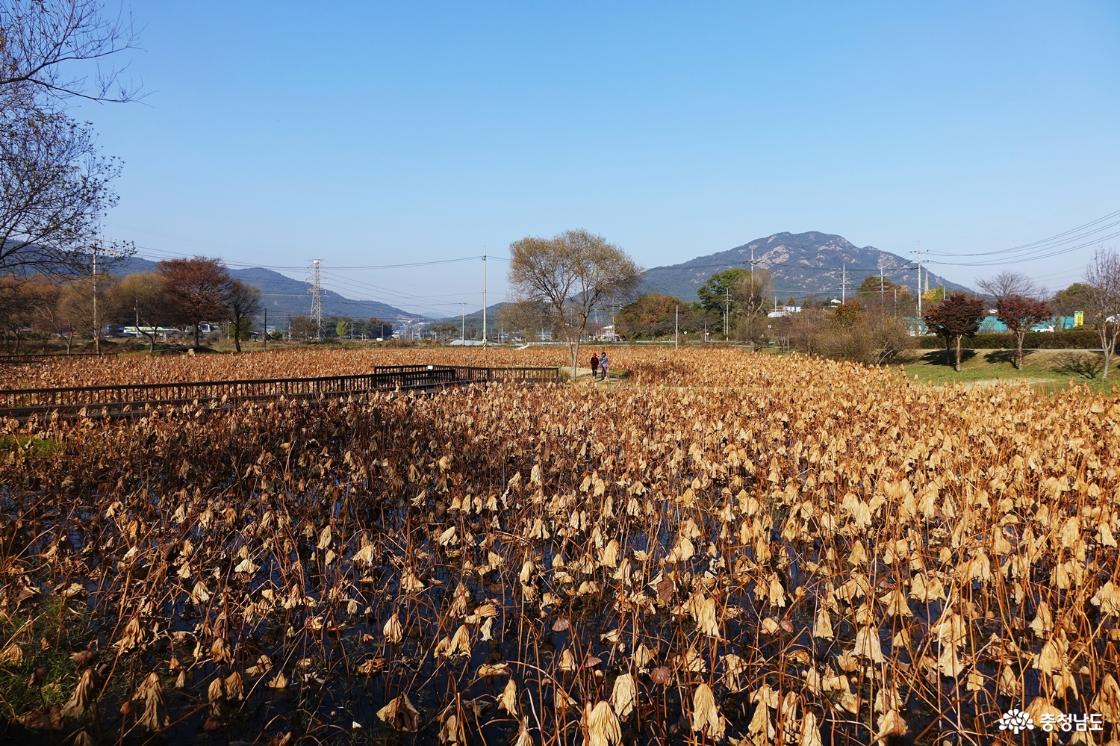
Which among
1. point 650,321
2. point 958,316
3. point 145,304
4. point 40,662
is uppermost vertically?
point 145,304

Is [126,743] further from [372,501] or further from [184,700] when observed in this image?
[372,501]

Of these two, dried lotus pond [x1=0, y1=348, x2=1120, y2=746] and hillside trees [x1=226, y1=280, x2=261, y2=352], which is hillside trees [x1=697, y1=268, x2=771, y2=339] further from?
dried lotus pond [x1=0, y1=348, x2=1120, y2=746]

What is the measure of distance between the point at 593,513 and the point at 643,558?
1.96 meters

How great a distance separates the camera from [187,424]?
468 inches

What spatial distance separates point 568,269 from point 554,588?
34.2 metres

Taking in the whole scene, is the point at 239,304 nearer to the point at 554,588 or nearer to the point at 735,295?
the point at 735,295

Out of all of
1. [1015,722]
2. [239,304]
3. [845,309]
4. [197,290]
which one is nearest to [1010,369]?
[845,309]

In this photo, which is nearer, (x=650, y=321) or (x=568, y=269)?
(x=568, y=269)

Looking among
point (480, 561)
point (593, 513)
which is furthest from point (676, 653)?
point (593, 513)

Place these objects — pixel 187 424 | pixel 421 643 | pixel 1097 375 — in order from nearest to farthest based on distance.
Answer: pixel 421 643 < pixel 187 424 < pixel 1097 375

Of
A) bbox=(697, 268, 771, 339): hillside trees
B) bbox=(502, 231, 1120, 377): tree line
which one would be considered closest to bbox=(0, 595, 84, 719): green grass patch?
bbox=(502, 231, 1120, 377): tree line

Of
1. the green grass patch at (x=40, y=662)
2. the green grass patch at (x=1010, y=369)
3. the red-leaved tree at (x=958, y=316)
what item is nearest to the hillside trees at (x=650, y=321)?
the green grass patch at (x=1010, y=369)

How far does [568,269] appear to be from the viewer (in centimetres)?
3912

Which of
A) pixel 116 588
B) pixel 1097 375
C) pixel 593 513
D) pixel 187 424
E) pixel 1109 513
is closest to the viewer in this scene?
pixel 116 588
